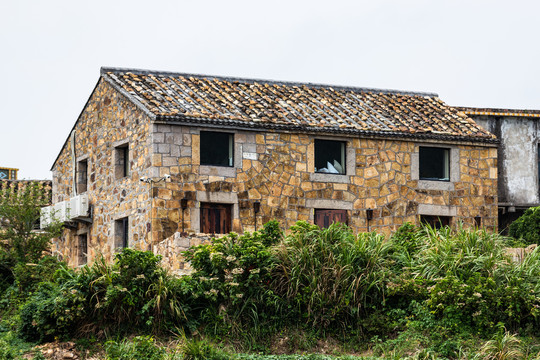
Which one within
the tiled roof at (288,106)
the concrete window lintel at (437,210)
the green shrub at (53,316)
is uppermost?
the tiled roof at (288,106)

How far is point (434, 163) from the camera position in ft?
93.9

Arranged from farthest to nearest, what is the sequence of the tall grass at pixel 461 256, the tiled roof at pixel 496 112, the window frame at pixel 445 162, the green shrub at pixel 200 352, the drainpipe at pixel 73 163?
1. the tiled roof at pixel 496 112
2. the drainpipe at pixel 73 163
3. the window frame at pixel 445 162
4. the tall grass at pixel 461 256
5. the green shrub at pixel 200 352

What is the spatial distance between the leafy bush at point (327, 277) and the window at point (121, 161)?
9.26 m

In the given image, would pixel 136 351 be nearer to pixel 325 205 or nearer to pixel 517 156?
pixel 325 205

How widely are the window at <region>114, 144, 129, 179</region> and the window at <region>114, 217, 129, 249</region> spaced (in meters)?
1.42

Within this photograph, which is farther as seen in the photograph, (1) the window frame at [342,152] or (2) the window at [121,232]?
(1) the window frame at [342,152]

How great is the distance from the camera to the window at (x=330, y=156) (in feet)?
89.6

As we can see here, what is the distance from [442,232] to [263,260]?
4528mm

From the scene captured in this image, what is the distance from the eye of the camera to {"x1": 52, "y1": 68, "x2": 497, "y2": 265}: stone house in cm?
2555

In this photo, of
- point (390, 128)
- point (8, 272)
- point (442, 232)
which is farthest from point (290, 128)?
point (8, 272)

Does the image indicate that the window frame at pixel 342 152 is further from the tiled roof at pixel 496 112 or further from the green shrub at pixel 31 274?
the green shrub at pixel 31 274

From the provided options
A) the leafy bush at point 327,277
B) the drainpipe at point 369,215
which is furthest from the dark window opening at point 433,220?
the leafy bush at point 327,277

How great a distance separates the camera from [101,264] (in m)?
19.1

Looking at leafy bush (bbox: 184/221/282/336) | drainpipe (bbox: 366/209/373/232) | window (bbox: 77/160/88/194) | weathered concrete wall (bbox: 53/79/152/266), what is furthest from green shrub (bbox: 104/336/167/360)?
window (bbox: 77/160/88/194)
